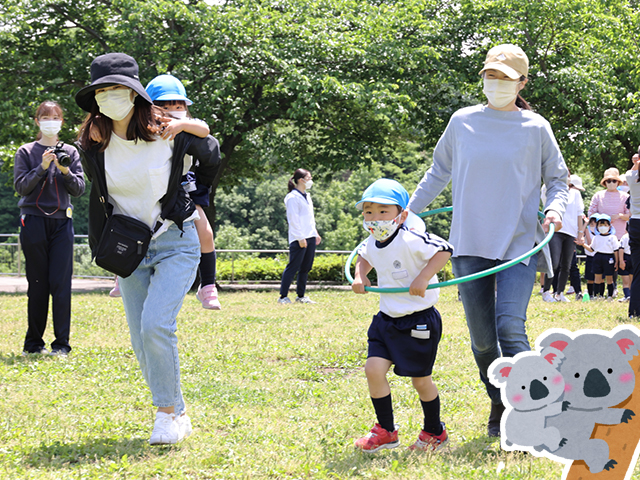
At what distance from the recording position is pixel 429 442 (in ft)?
12.5

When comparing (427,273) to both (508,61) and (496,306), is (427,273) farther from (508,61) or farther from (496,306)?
(508,61)

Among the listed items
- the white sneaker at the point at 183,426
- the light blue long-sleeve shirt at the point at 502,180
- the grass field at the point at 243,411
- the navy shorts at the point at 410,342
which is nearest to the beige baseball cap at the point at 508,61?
the light blue long-sleeve shirt at the point at 502,180

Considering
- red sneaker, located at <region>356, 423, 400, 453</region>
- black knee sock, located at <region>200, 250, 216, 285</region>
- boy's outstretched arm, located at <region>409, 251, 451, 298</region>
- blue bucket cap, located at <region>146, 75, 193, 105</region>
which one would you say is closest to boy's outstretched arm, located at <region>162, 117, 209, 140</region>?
blue bucket cap, located at <region>146, 75, 193, 105</region>

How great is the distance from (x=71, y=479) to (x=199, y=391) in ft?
5.91

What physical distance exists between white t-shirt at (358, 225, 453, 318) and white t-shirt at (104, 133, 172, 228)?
4.09 ft

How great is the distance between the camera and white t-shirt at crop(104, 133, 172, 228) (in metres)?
3.77

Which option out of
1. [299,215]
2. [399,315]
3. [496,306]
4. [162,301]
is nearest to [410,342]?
[399,315]

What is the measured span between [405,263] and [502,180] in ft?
2.29

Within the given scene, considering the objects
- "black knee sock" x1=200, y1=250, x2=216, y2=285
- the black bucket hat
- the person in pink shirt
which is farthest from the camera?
the person in pink shirt

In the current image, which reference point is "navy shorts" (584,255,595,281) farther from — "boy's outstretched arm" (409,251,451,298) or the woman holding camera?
"boy's outstretched arm" (409,251,451,298)

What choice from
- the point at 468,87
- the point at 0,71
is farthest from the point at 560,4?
the point at 0,71

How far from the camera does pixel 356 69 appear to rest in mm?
17016

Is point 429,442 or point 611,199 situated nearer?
point 429,442

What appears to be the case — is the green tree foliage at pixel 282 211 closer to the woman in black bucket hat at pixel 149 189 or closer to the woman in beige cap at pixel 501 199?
the woman in beige cap at pixel 501 199
